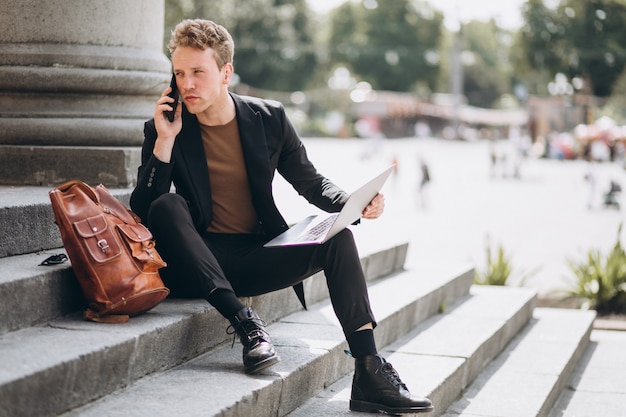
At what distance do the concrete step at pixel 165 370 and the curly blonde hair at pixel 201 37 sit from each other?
3.43ft

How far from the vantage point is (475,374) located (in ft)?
17.7

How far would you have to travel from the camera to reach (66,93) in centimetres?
544

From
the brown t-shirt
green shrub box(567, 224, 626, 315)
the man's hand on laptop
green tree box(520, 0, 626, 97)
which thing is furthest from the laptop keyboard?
green tree box(520, 0, 626, 97)

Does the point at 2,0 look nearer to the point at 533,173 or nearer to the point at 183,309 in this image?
the point at 183,309

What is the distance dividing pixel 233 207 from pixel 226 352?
0.62 meters

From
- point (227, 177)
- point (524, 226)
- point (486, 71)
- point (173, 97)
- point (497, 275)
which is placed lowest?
point (486, 71)

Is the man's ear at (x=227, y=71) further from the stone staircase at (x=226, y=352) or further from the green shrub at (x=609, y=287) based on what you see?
the green shrub at (x=609, y=287)

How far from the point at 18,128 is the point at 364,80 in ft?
275

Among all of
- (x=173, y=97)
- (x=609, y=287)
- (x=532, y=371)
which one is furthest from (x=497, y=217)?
(x=173, y=97)

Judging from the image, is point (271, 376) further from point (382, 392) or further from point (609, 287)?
point (609, 287)

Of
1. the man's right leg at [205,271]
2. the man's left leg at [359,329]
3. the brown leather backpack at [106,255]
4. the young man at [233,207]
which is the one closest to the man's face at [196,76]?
the young man at [233,207]

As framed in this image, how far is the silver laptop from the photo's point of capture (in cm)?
380

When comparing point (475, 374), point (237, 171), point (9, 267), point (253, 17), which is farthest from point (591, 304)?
point (253, 17)

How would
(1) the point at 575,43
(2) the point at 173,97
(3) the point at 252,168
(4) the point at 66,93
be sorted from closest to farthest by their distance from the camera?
(2) the point at 173,97 → (3) the point at 252,168 → (4) the point at 66,93 → (1) the point at 575,43
